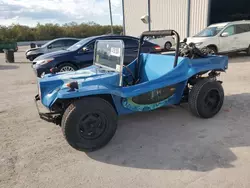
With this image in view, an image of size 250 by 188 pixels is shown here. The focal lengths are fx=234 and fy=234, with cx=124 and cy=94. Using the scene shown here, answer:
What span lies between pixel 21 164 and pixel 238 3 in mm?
24641

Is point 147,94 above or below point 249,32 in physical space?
below

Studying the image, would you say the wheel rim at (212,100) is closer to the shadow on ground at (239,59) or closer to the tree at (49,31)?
the shadow on ground at (239,59)

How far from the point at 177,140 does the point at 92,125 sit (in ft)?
4.20

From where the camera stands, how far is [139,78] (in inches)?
180

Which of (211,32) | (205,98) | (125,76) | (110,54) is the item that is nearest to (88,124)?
(110,54)

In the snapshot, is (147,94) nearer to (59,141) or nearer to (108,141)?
(108,141)

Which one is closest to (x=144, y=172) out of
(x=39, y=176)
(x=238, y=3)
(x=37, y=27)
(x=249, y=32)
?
(x=39, y=176)

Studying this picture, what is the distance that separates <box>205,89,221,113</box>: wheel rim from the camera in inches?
163

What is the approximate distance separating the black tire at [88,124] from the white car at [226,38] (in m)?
8.44

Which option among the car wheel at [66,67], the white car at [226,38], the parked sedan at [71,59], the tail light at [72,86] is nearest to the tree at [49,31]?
the parked sedan at [71,59]

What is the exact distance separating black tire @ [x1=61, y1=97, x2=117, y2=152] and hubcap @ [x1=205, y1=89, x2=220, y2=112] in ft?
6.00

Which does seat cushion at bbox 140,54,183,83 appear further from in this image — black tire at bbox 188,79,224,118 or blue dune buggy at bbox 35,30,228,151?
black tire at bbox 188,79,224,118

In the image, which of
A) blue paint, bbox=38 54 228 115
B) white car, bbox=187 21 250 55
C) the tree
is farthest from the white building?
the tree

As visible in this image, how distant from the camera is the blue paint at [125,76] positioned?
126 inches
